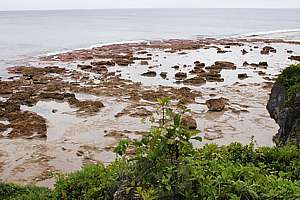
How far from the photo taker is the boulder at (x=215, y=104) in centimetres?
→ 2332

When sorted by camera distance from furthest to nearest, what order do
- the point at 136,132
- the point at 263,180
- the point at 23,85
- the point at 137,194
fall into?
the point at 23,85 → the point at 136,132 → the point at 263,180 → the point at 137,194

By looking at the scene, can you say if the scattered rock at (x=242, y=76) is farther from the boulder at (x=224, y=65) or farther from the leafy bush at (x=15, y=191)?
the leafy bush at (x=15, y=191)

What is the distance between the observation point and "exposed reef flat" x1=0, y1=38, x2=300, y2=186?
1705cm

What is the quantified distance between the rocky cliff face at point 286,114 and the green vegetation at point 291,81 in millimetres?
51

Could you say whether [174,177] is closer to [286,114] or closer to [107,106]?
[286,114]

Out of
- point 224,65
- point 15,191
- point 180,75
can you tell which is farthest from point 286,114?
point 224,65

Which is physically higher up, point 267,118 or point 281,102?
point 281,102

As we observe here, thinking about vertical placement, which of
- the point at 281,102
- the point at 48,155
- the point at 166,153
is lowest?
the point at 48,155

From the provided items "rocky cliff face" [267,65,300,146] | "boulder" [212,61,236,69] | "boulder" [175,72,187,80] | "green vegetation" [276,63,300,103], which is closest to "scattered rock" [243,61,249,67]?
"boulder" [212,61,236,69]

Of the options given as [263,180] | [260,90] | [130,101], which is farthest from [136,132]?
[263,180]

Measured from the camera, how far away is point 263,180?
18.0ft

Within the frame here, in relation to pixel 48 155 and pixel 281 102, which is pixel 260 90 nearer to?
pixel 281 102

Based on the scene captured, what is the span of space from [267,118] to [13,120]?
1317 cm

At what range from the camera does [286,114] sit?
→ 44.0ft
